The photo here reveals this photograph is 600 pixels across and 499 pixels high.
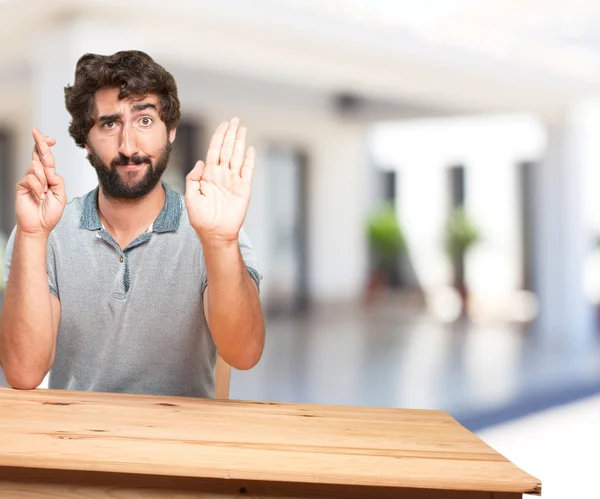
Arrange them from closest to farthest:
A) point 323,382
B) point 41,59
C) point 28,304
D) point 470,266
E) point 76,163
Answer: point 28,304, point 76,163, point 41,59, point 323,382, point 470,266

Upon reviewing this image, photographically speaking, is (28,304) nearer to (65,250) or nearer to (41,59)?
(65,250)

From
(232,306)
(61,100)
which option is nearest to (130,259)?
(232,306)

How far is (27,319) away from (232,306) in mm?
448

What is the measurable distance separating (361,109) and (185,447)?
9.86m

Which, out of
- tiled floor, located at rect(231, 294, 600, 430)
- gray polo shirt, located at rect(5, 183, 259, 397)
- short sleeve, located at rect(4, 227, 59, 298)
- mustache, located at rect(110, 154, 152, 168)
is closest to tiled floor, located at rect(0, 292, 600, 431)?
tiled floor, located at rect(231, 294, 600, 430)

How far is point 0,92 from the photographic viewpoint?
9172 mm

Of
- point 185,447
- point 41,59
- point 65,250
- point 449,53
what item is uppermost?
point 449,53

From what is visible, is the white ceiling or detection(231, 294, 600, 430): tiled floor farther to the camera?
detection(231, 294, 600, 430): tiled floor

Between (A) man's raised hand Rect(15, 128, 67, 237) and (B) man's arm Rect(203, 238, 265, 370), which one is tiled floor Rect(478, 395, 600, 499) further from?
(A) man's raised hand Rect(15, 128, 67, 237)

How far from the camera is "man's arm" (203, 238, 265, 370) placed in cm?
163

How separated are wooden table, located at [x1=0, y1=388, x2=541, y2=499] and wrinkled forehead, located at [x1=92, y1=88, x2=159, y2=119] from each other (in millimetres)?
645

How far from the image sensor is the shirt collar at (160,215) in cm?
187

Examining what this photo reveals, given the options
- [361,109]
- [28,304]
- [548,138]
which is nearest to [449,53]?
[548,138]

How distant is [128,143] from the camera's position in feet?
5.72
